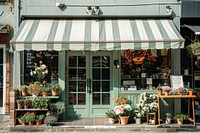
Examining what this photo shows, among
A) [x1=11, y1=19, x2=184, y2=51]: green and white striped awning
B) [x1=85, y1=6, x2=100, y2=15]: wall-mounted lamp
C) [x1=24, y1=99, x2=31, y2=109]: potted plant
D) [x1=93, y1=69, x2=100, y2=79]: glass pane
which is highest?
[x1=85, y1=6, x2=100, y2=15]: wall-mounted lamp

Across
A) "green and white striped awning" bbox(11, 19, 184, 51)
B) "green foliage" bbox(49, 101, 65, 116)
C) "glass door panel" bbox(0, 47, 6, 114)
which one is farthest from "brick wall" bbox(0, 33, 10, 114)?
"green foliage" bbox(49, 101, 65, 116)

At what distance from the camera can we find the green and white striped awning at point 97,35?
8.19 m

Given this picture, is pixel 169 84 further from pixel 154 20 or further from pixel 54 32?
pixel 54 32

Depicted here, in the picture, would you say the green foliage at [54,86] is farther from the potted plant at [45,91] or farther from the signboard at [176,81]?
the signboard at [176,81]

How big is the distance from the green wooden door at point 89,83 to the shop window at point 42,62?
1.76 feet

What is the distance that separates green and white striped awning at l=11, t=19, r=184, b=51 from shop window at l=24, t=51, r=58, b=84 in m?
1.23

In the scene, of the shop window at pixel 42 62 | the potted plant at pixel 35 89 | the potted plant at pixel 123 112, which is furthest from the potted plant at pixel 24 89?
the potted plant at pixel 123 112

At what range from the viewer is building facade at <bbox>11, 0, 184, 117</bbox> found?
29.9ft

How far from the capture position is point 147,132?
8352 mm

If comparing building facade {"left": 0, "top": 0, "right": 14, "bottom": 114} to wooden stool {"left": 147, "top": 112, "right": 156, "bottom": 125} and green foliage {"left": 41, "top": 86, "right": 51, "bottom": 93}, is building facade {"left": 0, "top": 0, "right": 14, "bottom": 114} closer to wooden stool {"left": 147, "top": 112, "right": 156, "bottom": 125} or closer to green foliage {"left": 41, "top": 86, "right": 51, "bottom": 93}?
green foliage {"left": 41, "top": 86, "right": 51, "bottom": 93}

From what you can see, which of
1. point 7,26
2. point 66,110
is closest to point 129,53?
point 66,110

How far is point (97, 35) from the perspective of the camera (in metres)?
8.55

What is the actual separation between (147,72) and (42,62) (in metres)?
4.05

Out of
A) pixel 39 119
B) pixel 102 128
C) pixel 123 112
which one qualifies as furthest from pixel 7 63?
pixel 123 112
